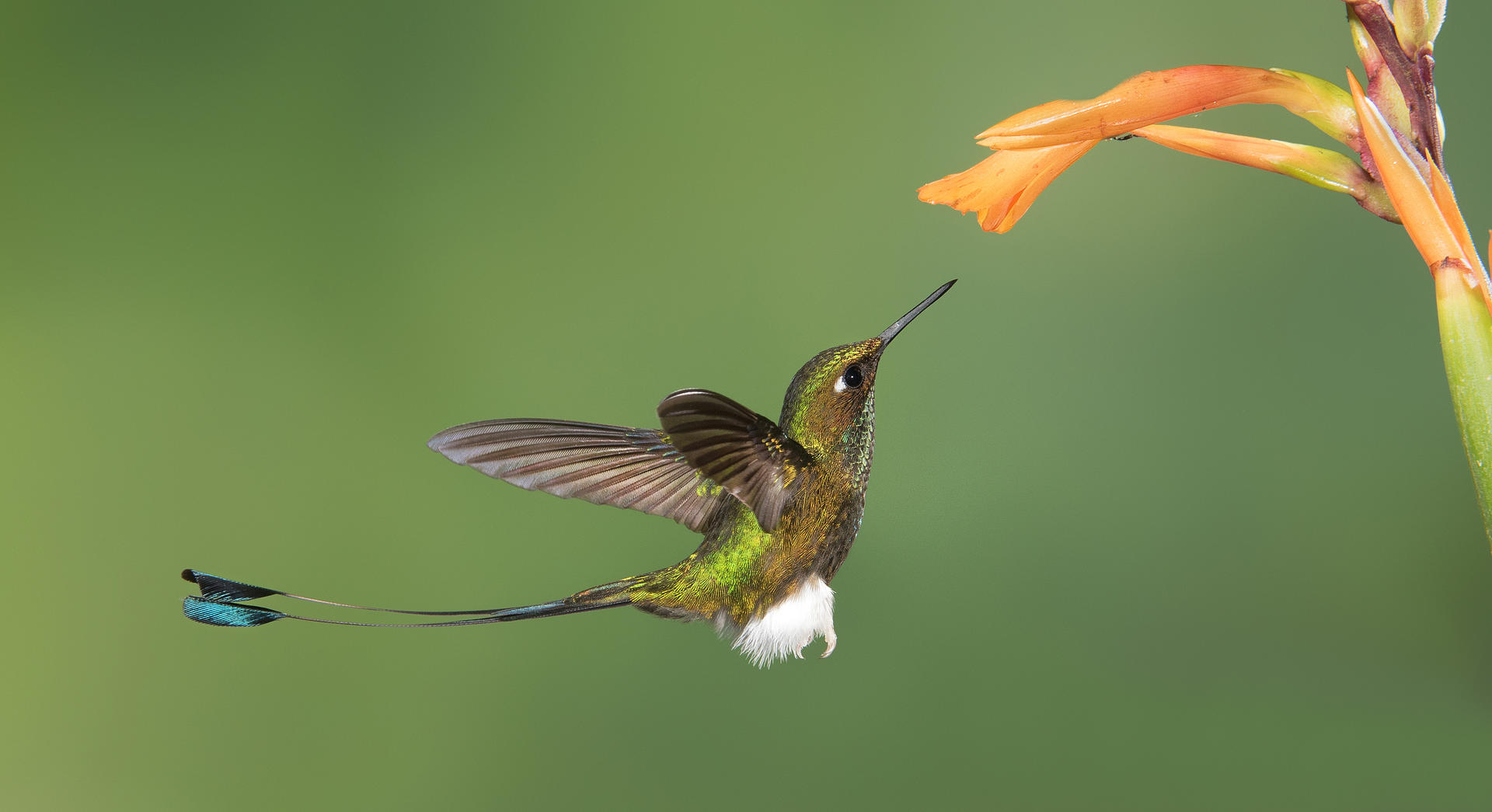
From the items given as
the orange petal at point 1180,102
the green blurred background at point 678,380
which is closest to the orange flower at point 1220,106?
the orange petal at point 1180,102

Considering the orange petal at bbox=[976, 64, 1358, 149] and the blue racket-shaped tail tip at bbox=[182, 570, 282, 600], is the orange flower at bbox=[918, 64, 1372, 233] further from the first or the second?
the blue racket-shaped tail tip at bbox=[182, 570, 282, 600]

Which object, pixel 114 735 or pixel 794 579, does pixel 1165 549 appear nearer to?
pixel 794 579

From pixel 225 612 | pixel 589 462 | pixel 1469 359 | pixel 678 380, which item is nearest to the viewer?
pixel 1469 359

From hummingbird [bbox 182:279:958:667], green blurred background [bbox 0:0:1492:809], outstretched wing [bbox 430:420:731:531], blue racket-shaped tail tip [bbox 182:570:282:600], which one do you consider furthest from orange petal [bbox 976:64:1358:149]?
green blurred background [bbox 0:0:1492:809]

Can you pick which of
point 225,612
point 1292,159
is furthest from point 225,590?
point 1292,159

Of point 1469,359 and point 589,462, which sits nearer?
point 1469,359

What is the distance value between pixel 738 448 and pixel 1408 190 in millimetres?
350

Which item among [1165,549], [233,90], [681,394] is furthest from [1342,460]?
[233,90]

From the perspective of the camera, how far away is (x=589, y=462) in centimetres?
71

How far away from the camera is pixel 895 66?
168cm

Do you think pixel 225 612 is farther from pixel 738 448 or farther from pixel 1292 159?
pixel 1292 159

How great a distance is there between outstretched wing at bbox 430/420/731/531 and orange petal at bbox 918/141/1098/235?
0.70 feet

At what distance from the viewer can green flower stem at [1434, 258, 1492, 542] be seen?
431 mm

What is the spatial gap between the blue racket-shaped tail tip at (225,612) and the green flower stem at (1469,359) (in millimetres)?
573
